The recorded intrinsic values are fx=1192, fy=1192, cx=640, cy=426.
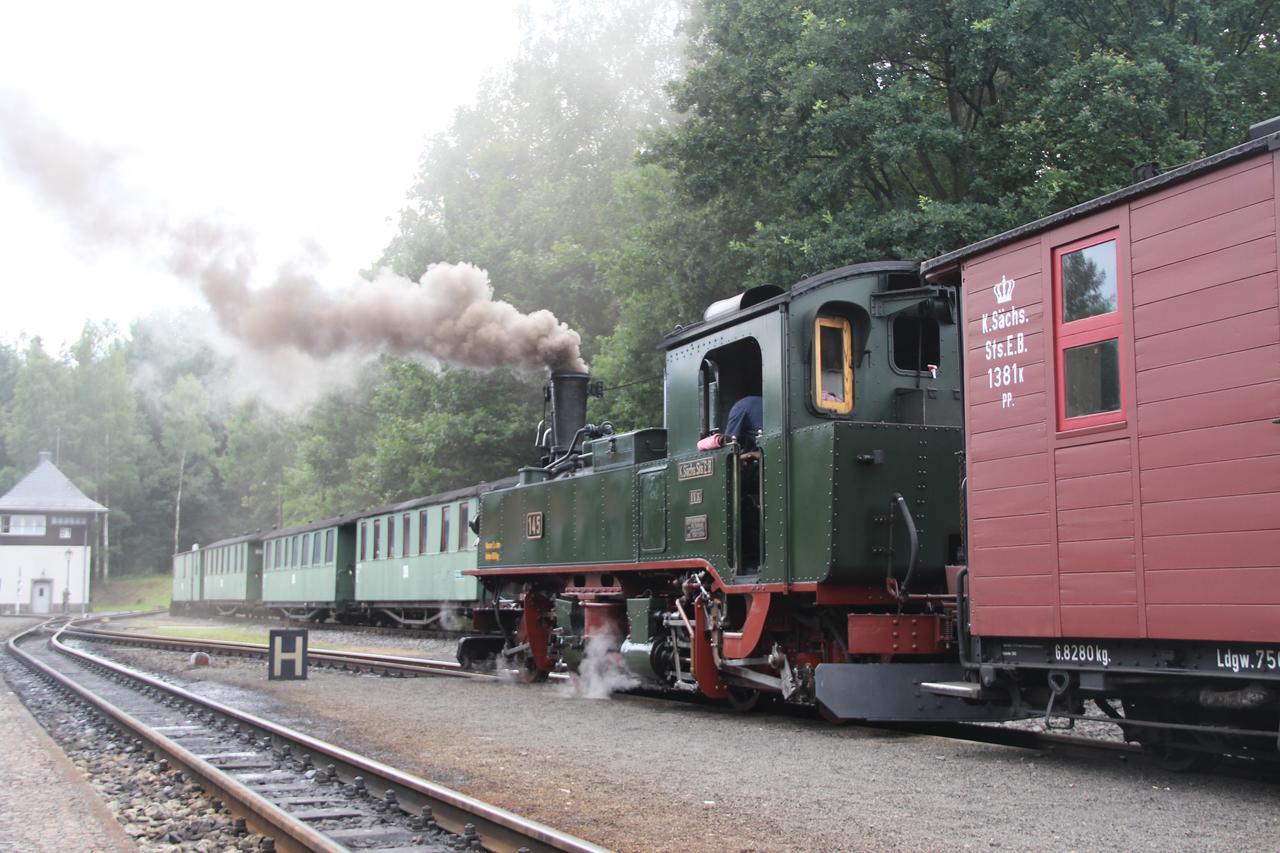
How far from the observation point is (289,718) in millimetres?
10359

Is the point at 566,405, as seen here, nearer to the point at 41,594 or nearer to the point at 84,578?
the point at 84,578

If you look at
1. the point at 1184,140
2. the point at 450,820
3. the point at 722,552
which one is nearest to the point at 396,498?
the point at 1184,140

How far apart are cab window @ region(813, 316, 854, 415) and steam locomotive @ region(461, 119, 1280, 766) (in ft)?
0.06

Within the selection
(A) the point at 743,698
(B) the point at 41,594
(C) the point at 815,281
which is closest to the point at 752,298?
(C) the point at 815,281

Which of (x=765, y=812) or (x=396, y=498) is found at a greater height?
(x=396, y=498)

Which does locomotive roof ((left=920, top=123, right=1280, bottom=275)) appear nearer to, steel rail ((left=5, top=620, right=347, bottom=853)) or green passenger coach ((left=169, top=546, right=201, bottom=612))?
steel rail ((left=5, top=620, right=347, bottom=853))

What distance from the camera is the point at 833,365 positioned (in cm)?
885

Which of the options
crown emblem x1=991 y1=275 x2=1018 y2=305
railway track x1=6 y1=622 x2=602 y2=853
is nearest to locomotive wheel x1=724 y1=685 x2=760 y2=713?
railway track x1=6 y1=622 x2=602 y2=853

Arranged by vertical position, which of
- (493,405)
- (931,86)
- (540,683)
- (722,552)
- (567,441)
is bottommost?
(540,683)

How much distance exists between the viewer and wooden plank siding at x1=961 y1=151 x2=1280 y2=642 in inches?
213

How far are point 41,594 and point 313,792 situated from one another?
6637cm

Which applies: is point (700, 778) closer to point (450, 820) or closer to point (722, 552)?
point (450, 820)

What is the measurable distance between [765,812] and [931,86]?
1584cm

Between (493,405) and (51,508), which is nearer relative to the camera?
(493,405)
